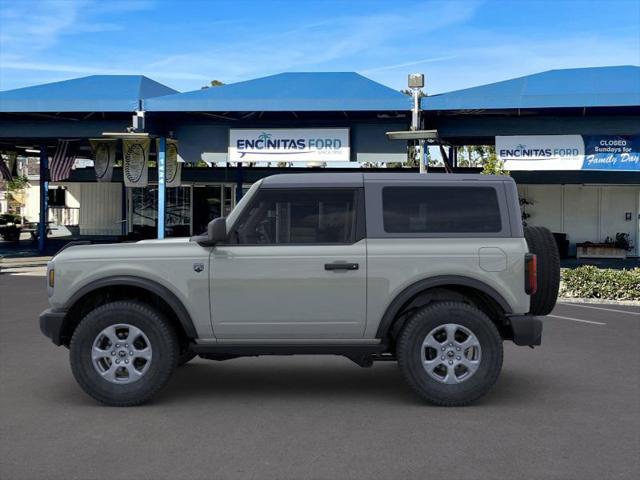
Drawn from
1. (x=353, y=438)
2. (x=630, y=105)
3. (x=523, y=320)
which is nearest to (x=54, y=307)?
(x=353, y=438)

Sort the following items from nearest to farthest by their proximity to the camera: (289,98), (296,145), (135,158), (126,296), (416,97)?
(126,296)
(416,97)
(289,98)
(296,145)
(135,158)

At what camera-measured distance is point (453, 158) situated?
32125 mm

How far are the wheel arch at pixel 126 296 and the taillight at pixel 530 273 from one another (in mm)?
→ 2920

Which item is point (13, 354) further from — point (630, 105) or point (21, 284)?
point (630, 105)

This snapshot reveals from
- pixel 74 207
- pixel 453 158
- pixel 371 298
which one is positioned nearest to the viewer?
pixel 371 298

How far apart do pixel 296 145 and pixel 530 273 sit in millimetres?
16703

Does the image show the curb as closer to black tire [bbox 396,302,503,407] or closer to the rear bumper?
the rear bumper

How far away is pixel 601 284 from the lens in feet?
49.3

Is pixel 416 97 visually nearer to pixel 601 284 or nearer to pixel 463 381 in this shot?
pixel 601 284

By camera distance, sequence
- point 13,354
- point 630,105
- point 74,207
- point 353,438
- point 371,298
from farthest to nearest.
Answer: point 74,207 → point 630,105 → point 13,354 → point 371,298 → point 353,438

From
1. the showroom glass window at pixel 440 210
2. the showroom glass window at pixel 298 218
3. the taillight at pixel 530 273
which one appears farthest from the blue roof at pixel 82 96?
the taillight at pixel 530 273

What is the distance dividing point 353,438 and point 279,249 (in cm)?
178

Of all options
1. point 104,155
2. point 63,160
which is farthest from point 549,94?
point 63,160

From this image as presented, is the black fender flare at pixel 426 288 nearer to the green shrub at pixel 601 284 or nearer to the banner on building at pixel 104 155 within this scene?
the green shrub at pixel 601 284
